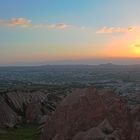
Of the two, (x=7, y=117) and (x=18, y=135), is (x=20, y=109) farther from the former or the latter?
(x=18, y=135)

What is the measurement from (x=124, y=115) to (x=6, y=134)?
772 inches

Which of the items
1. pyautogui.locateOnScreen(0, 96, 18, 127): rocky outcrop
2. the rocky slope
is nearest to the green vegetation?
pyautogui.locateOnScreen(0, 96, 18, 127): rocky outcrop

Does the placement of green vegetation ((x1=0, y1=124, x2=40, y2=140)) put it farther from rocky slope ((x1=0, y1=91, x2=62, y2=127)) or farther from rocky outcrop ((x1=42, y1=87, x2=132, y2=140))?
rocky outcrop ((x1=42, y1=87, x2=132, y2=140))

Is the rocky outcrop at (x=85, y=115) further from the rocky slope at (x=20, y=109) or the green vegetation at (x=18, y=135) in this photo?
the rocky slope at (x=20, y=109)

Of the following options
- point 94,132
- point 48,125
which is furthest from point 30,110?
point 94,132

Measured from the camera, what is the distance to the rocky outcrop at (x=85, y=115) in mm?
25562

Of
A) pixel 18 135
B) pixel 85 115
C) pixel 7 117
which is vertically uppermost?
pixel 85 115

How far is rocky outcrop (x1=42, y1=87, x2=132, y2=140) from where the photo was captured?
25562mm

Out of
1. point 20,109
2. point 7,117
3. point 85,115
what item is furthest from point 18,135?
point 20,109

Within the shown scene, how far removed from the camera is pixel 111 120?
26141 mm

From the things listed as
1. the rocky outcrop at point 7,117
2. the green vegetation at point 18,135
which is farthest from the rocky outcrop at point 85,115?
the rocky outcrop at point 7,117

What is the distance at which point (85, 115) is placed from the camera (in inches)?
1051

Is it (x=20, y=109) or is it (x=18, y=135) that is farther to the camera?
(x=20, y=109)

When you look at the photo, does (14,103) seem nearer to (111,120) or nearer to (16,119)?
(16,119)
